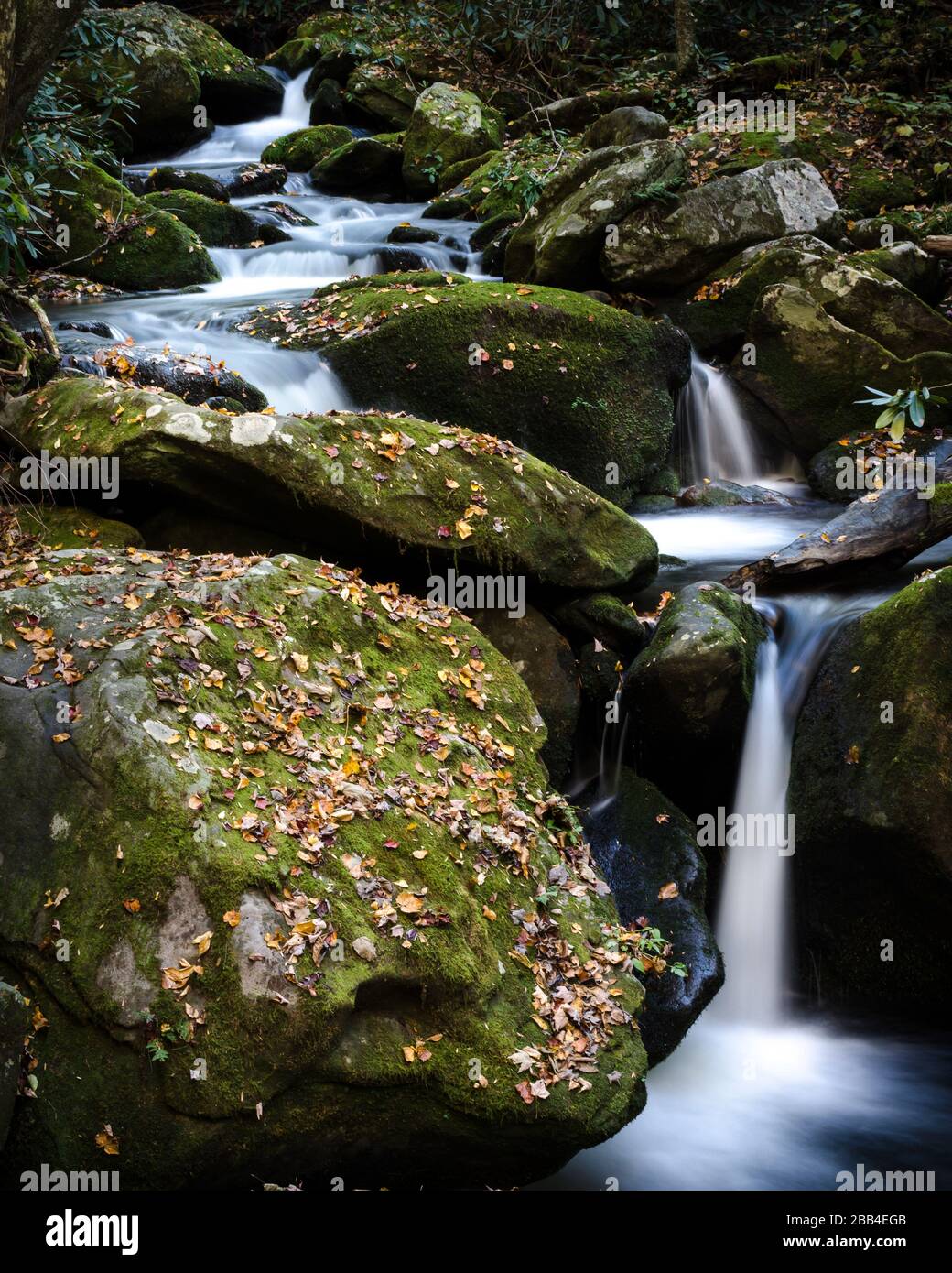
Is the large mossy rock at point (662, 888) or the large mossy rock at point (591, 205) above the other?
the large mossy rock at point (591, 205)

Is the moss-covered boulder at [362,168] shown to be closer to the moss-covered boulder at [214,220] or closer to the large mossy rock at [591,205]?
the moss-covered boulder at [214,220]

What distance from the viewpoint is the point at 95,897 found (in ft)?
14.1

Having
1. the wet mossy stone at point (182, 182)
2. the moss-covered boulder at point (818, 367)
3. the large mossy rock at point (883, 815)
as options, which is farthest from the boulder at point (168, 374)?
the wet mossy stone at point (182, 182)

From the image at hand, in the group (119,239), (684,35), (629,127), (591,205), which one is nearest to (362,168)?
(629,127)

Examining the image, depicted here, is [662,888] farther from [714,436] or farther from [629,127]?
[629,127]

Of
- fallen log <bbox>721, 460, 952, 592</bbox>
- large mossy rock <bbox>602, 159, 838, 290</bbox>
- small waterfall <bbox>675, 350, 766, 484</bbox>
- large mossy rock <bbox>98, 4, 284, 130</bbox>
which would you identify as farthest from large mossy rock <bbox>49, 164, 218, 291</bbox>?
fallen log <bbox>721, 460, 952, 592</bbox>

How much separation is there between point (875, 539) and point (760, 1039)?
386cm

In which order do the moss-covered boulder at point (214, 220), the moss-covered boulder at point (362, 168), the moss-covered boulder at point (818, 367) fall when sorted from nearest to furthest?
the moss-covered boulder at point (818, 367) < the moss-covered boulder at point (214, 220) < the moss-covered boulder at point (362, 168)

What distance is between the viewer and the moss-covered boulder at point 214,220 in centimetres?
1501

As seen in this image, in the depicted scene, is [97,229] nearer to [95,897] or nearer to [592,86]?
[95,897]

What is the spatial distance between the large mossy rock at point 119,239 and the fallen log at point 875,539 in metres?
9.21

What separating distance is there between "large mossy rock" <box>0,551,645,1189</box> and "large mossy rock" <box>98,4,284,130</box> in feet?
54.4

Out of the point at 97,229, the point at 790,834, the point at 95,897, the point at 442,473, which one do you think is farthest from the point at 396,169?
the point at 95,897
